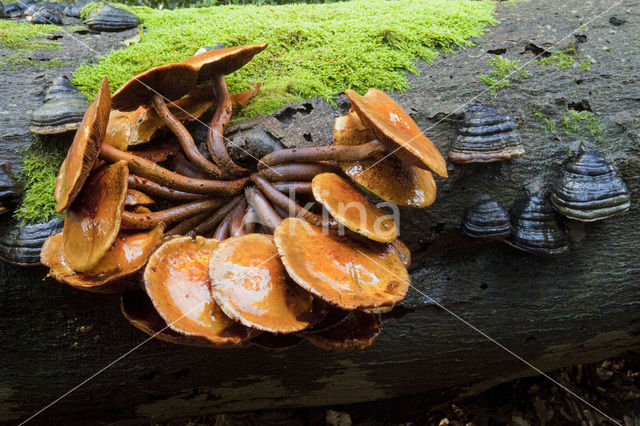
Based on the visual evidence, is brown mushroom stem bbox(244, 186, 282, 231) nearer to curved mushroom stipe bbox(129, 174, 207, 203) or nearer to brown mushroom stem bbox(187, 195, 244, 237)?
brown mushroom stem bbox(187, 195, 244, 237)

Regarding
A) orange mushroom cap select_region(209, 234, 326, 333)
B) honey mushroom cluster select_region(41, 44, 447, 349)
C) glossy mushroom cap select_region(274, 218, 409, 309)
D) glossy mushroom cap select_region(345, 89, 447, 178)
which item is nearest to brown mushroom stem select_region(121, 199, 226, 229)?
honey mushroom cluster select_region(41, 44, 447, 349)

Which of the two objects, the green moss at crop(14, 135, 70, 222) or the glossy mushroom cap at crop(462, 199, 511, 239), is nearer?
the green moss at crop(14, 135, 70, 222)

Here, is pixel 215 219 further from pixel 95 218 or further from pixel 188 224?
pixel 95 218

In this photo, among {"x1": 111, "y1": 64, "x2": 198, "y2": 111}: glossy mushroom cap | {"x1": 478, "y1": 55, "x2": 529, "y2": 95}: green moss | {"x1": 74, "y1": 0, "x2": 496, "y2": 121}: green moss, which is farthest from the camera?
{"x1": 74, "y1": 0, "x2": 496, "y2": 121}: green moss

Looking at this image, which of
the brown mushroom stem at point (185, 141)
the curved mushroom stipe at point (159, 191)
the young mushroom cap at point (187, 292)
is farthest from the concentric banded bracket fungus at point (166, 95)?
the young mushroom cap at point (187, 292)

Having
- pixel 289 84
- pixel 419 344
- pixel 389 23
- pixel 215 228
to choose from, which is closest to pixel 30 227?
pixel 215 228

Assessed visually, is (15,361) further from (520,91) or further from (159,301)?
(520,91)
